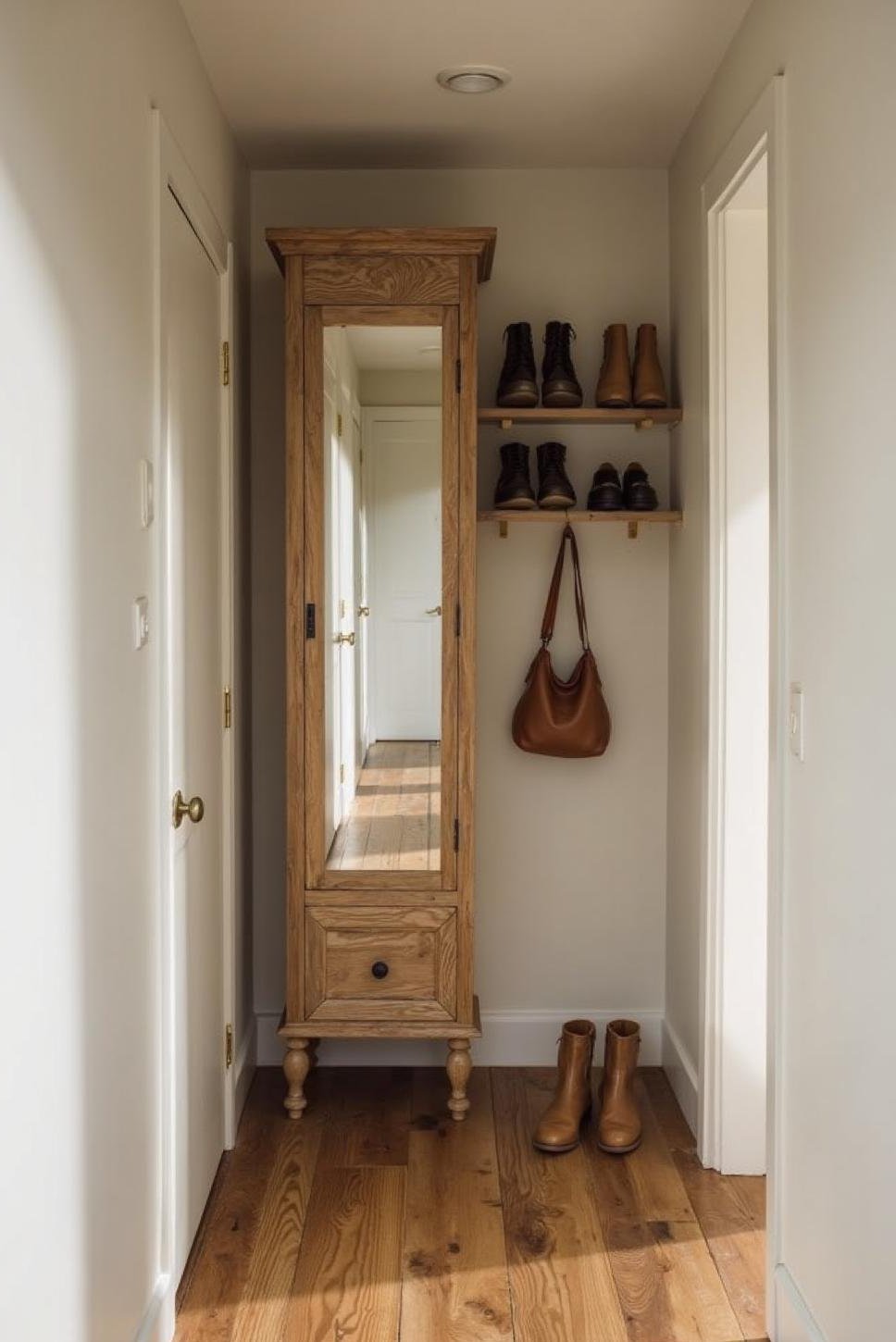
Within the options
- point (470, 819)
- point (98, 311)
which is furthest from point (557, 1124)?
point (98, 311)

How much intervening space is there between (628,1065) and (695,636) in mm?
1038

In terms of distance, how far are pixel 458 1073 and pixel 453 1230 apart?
54 centimetres

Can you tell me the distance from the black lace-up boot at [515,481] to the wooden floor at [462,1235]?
152 cm

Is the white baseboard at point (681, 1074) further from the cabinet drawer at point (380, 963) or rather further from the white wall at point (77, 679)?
the white wall at point (77, 679)

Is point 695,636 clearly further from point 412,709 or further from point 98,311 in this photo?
point 98,311

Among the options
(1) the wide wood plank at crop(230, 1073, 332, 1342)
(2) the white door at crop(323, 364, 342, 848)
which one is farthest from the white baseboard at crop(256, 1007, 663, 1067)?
(2) the white door at crop(323, 364, 342, 848)

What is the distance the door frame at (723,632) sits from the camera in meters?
2.16

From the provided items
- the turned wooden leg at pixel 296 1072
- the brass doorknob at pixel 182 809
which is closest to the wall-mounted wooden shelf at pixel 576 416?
the brass doorknob at pixel 182 809

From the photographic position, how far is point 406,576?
119 inches

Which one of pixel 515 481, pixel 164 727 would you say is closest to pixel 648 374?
pixel 515 481

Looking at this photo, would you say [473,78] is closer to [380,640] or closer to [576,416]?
[576,416]

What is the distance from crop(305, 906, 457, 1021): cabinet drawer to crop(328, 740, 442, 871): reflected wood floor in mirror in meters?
0.12

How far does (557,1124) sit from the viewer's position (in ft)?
9.73

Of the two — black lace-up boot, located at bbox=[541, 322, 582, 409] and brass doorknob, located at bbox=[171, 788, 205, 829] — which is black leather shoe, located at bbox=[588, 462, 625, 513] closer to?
black lace-up boot, located at bbox=[541, 322, 582, 409]
